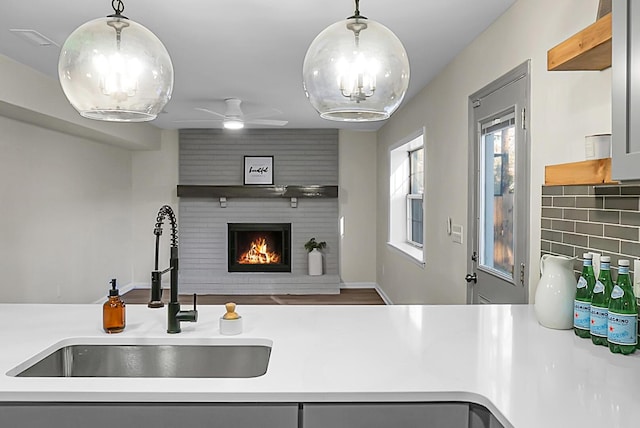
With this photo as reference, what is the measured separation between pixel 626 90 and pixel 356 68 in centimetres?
68

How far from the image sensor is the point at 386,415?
1315 millimetres

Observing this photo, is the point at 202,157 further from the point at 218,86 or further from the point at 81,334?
the point at 81,334

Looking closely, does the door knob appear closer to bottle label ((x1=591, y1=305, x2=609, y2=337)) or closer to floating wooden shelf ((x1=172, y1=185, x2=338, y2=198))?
bottle label ((x1=591, y1=305, x2=609, y2=337))

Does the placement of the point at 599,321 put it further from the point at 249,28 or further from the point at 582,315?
the point at 249,28

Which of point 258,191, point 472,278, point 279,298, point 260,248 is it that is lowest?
point 279,298

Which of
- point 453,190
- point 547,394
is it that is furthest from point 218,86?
point 547,394

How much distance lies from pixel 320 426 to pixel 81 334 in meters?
0.95

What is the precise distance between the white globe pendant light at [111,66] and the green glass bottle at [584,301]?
150 cm

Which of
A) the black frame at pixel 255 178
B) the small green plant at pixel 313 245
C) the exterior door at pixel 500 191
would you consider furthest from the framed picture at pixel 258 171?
the exterior door at pixel 500 191

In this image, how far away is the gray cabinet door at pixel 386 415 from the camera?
4.29 ft

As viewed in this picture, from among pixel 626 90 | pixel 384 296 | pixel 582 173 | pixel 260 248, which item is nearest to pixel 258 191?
pixel 260 248

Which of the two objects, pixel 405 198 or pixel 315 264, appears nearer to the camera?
pixel 405 198

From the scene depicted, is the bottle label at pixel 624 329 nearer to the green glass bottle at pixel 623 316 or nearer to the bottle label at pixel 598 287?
the green glass bottle at pixel 623 316

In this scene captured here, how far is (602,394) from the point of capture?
1.27 meters
